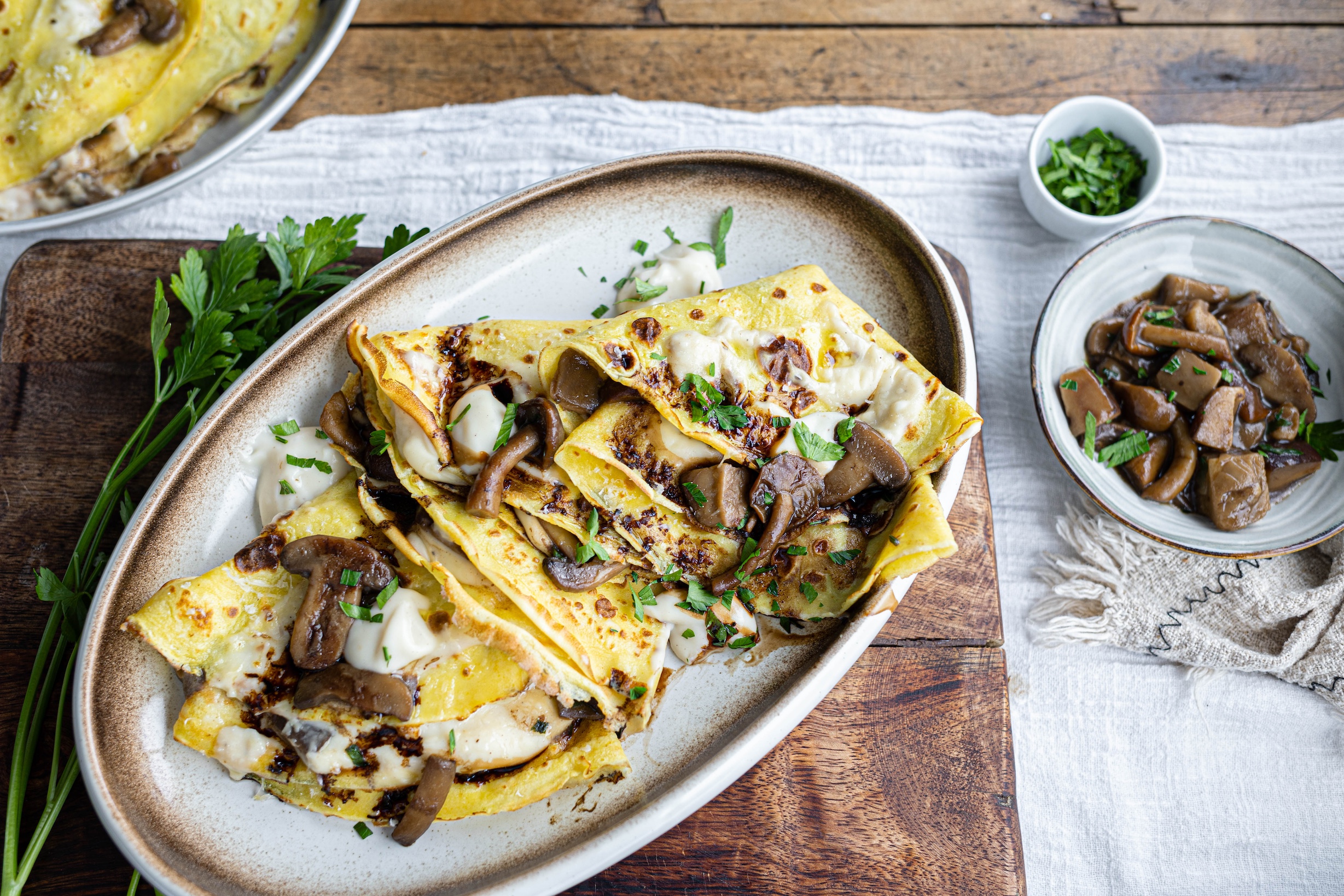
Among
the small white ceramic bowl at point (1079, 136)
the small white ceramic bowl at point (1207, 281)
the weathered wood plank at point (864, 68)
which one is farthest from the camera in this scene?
the weathered wood plank at point (864, 68)

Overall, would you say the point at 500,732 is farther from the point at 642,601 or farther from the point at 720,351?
the point at 720,351

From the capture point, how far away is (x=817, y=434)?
2857 millimetres

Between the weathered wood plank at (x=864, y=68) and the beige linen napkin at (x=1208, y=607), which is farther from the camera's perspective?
the weathered wood plank at (x=864, y=68)

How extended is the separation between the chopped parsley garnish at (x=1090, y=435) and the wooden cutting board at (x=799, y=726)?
1.38 ft

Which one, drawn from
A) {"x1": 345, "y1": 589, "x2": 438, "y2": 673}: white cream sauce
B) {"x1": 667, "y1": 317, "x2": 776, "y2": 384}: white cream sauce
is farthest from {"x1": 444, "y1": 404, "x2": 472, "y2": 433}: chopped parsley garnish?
{"x1": 667, "y1": 317, "x2": 776, "y2": 384}: white cream sauce

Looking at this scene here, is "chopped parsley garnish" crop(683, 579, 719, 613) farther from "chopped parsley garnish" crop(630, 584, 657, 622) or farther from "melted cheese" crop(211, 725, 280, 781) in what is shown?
"melted cheese" crop(211, 725, 280, 781)

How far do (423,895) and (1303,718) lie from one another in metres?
3.69

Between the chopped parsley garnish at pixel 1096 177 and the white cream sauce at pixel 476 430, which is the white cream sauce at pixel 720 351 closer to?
the white cream sauce at pixel 476 430

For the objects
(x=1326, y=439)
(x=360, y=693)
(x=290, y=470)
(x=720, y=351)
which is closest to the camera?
(x=360, y=693)

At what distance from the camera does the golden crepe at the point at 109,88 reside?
3432 millimetres

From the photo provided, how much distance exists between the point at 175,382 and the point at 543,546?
163 centimetres

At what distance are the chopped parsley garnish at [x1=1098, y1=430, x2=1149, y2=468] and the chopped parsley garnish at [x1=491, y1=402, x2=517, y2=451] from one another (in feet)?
8.08

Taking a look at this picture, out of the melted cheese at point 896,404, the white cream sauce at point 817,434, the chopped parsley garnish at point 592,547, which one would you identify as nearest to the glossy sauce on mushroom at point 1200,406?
the melted cheese at point 896,404

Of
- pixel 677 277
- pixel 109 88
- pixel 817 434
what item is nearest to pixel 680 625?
pixel 817 434
